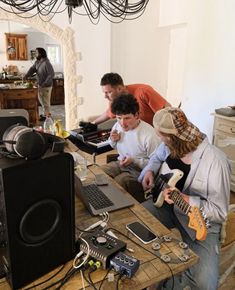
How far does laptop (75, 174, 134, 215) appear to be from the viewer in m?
1.33

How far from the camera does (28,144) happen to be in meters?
→ 0.83

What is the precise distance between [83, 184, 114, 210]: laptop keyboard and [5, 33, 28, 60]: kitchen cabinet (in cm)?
811

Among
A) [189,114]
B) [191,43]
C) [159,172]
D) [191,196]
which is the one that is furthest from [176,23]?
[191,196]

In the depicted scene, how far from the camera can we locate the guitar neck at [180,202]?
1398mm

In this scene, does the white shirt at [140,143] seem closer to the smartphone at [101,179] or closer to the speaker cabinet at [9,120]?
the smartphone at [101,179]

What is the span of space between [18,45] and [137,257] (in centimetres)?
882

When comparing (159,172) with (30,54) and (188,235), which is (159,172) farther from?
(30,54)

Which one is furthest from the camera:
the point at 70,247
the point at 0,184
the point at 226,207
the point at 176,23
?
the point at 176,23

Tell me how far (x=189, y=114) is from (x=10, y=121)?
10.0 ft

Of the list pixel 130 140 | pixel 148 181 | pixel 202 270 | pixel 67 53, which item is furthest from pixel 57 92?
pixel 202 270

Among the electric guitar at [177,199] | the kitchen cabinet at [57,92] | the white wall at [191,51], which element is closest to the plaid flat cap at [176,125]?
the electric guitar at [177,199]

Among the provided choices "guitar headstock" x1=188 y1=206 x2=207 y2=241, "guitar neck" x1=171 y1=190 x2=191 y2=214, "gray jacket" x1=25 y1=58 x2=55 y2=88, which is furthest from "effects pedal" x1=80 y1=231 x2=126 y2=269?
"gray jacket" x1=25 y1=58 x2=55 y2=88

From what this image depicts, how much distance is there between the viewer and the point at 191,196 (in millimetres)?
1479

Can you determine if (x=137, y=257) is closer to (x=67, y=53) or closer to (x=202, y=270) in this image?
(x=202, y=270)
